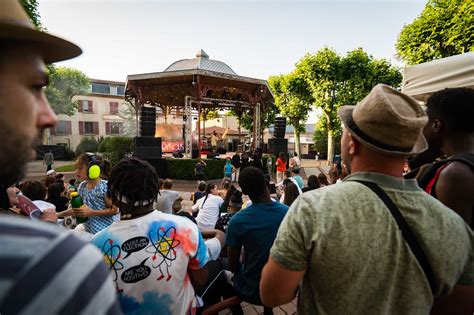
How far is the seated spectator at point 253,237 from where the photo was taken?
2.35 meters

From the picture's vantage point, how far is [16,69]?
2.11 ft

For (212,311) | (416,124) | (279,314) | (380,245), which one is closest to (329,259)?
(380,245)

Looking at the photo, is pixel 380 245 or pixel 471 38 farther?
pixel 471 38

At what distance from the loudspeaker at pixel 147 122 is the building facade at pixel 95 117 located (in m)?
28.5

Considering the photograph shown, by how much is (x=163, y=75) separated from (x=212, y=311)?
1478 cm

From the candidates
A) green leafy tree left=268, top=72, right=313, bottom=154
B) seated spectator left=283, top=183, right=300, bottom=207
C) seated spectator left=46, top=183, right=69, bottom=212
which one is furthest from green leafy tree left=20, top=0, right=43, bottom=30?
green leafy tree left=268, top=72, right=313, bottom=154

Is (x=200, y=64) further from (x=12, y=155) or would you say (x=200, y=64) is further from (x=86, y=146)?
(x=12, y=155)

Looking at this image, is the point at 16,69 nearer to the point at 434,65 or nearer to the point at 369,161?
the point at 369,161

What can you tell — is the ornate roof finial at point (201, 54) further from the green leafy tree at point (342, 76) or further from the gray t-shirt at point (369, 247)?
the gray t-shirt at point (369, 247)

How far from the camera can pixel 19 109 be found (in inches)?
24.6

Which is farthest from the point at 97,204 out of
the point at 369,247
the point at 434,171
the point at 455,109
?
the point at 455,109

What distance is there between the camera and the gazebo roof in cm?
2088

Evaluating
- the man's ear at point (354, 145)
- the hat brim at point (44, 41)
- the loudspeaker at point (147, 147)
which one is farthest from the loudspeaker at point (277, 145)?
the hat brim at point (44, 41)

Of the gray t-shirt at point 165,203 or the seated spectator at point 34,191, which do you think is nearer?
the seated spectator at point 34,191
